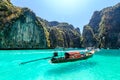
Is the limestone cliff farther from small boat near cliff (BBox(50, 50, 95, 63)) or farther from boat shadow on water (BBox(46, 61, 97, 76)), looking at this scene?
boat shadow on water (BBox(46, 61, 97, 76))

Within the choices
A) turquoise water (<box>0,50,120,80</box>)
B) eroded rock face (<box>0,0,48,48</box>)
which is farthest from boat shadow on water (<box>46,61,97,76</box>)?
eroded rock face (<box>0,0,48,48</box>)

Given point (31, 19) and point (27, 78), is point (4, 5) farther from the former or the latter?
point (27, 78)

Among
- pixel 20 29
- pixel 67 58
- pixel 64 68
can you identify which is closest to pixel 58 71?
pixel 64 68

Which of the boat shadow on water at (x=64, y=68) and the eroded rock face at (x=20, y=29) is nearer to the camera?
the boat shadow on water at (x=64, y=68)

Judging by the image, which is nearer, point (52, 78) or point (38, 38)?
point (52, 78)

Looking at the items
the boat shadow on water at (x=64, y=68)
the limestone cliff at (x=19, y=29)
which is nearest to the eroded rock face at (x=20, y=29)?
the limestone cliff at (x=19, y=29)

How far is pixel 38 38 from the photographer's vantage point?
477 feet

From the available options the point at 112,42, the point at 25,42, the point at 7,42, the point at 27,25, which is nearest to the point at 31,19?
the point at 27,25

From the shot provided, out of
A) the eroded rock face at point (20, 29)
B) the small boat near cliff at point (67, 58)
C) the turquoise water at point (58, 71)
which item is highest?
the eroded rock face at point (20, 29)

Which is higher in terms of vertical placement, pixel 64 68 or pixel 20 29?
pixel 20 29

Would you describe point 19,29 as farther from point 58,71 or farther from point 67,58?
point 58,71

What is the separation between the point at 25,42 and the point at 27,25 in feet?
40.1

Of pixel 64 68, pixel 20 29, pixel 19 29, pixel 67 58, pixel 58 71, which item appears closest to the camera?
pixel 58 71

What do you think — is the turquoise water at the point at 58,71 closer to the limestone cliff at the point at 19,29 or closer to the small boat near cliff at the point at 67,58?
the small boat near cliff at the point at 67,58
